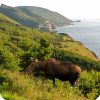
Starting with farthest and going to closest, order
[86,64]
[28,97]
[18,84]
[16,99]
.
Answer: [86,64]
[18,84]
[28,97]
[16,99]

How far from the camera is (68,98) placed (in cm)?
636

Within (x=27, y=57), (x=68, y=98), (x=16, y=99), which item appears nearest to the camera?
(x=16, y=99)

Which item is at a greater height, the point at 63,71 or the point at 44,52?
the point at 63,71

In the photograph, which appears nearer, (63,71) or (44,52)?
(63,71)

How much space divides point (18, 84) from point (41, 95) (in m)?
1.78

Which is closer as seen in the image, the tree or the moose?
the moose

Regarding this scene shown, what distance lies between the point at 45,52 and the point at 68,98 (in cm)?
2263

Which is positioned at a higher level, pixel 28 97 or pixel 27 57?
pixel 28 97

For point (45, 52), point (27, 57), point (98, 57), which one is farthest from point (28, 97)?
point (98, 57)

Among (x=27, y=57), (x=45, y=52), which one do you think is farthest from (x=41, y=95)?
(x=45, y=52)

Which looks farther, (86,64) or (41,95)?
(86,64)

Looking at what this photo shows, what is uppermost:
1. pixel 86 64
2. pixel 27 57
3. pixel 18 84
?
pixel 18 84

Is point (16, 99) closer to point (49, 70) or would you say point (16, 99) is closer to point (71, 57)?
point (49, 70)

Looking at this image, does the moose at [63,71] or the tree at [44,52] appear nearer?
the moose at [63,71]
